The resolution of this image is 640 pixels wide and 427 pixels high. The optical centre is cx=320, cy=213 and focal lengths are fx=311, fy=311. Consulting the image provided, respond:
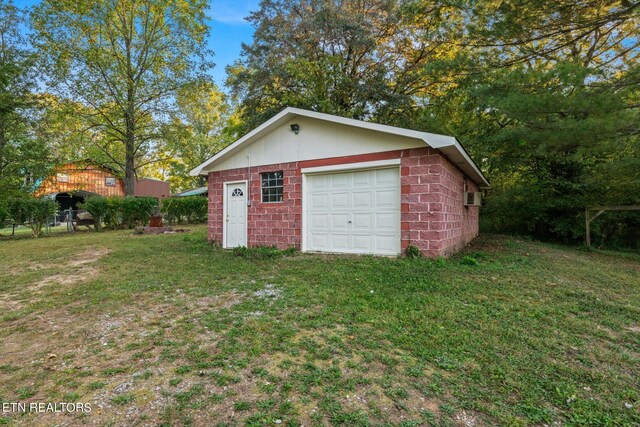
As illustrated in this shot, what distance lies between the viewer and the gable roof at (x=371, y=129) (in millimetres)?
5746

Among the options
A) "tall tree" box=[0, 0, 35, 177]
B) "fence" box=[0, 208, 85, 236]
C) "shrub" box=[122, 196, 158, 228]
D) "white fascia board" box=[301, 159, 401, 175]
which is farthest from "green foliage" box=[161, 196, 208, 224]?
"white fascia board" box=[301, 159, 401, 175]

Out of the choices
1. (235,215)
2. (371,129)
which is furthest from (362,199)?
(235,215)

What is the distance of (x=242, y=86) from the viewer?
14.4 meters

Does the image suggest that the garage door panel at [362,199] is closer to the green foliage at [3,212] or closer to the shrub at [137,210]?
the shrub at [137,210]

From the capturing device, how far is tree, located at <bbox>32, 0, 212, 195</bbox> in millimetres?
15789

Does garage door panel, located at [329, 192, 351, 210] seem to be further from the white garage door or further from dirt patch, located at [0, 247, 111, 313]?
dirt patch, located at [0, 247, 111, 313]

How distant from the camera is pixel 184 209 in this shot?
17359mm

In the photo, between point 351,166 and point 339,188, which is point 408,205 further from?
point 339,188

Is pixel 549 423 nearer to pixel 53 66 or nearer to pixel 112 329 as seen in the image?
pixel 112 329

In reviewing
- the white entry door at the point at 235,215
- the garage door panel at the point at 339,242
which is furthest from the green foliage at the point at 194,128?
the garage door panel at the point at 339,242

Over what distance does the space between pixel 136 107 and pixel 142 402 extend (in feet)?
63.2

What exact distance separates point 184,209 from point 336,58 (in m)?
11.3

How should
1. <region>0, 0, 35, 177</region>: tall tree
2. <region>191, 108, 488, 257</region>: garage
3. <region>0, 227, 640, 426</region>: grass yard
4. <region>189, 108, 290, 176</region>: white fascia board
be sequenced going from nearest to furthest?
<region>0, 227, 640, 426</region>: grass yard → <region>191, 108, 488, 257</region>: garage → <region>189, 108, 290, 176</region>: white fascia board → <region>0, 0, 35, 177</region>: tall tree

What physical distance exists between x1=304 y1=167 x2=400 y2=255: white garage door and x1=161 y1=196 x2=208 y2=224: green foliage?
11.9m
